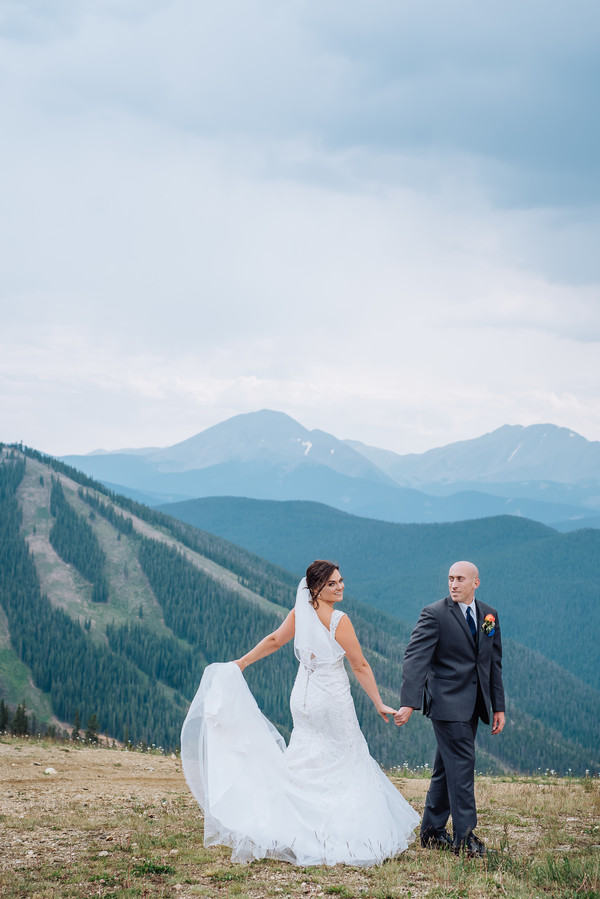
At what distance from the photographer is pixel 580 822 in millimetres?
12352

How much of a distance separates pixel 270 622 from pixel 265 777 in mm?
174869

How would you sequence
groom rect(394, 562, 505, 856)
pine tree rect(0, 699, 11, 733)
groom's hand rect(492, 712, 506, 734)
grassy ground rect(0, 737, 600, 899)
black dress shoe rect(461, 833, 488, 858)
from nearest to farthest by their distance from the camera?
grassy ground rect(0, 737, 600, 899) → black dress shoe rect(461, 833, 488, 858) → groom rect(394, 562, 505, 856) → groom's hand rect(492, 712, 506, 734) → pine tree rect(0, 699, 11, 733)

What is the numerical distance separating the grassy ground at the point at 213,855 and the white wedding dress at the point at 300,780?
11.3 inches

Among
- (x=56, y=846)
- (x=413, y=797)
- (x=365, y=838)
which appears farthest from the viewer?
(x=413, y=797)

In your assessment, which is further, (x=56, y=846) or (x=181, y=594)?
(x=181, y=594)

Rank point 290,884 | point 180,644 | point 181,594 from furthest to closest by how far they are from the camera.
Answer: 1. point 181,594
2. point 180,644
3. point 290,884

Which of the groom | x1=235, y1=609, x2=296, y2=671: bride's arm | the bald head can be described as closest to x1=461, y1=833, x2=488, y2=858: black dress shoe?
A: the groom

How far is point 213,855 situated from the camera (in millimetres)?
9883

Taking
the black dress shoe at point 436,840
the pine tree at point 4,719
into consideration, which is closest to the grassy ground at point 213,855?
the black dress shoe at point 436,840

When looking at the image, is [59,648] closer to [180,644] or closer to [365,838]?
[180,644]

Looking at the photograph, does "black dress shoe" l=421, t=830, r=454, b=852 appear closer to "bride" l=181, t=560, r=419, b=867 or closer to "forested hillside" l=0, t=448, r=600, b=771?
"bride" l=181, t=560, r=419, b=867

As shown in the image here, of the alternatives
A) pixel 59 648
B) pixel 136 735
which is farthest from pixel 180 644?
pixel 136 735

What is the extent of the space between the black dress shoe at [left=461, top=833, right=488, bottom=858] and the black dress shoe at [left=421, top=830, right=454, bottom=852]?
1.41 feet

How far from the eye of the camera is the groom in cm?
964
